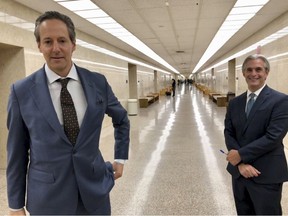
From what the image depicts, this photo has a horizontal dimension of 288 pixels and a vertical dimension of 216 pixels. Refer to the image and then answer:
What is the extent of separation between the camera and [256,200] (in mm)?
1907

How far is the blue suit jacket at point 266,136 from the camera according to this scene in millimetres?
1812

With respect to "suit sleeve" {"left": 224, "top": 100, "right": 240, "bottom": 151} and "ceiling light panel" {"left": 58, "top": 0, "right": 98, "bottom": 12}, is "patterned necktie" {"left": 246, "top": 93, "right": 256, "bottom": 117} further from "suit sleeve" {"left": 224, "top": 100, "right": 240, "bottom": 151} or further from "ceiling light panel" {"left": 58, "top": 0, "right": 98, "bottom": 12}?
"ceiling light panel" {"left": 58, "top": 0, "right": 98, "bottom": 12}

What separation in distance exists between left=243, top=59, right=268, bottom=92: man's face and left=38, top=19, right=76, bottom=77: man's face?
4.34 feet

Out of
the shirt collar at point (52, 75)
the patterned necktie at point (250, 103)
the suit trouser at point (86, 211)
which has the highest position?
the shirt collar at point (52, 75)

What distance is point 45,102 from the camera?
4.18 feet

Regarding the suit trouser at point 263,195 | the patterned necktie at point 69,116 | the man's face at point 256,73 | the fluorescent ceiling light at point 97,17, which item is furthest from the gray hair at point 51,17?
the fluorescent ceiling light at point 97,17

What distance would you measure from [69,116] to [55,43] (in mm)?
370

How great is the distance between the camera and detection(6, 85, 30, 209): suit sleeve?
1287 millimetres

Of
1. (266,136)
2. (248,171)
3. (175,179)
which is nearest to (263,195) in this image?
(248,171)

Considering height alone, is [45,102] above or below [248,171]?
above

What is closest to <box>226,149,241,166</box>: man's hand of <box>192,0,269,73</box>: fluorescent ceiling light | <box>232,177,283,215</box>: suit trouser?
<box>232,177,283,215</box>: suit trouser

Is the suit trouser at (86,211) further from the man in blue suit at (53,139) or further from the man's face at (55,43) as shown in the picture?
the man's face at (55,43)

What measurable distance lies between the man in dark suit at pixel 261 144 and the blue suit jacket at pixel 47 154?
1099 mm

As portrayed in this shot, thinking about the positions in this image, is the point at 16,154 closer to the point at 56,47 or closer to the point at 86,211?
the point at 86,211
